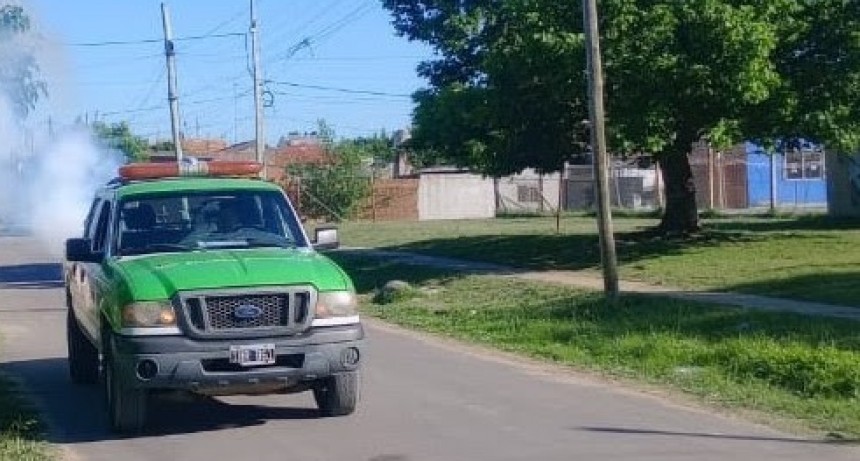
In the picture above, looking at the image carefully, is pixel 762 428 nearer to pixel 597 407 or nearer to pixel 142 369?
pixel 597 407

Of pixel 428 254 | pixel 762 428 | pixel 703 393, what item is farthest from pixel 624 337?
pixel 428 254

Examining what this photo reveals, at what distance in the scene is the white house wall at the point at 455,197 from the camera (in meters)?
65.4

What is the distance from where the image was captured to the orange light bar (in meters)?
13.3

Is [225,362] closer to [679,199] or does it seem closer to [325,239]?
[325,239]

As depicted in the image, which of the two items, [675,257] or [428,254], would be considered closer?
[675,257]

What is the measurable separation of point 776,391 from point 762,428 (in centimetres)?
214

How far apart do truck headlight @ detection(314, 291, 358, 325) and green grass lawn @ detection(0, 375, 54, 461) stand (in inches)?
87.4

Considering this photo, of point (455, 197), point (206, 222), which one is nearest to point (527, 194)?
point (455, 197)

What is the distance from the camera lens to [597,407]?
488 inches

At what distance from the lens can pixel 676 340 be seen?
16297 mm

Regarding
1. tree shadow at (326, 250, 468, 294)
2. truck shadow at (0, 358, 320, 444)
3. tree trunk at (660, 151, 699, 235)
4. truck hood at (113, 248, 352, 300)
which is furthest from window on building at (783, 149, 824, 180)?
truck hood at (113, 248, 352, 300)

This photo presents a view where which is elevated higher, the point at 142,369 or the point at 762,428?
the point at 142,369

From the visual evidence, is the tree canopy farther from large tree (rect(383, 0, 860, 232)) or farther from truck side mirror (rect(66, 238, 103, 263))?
truck side mirror (rect(66, 238, 103, 263))

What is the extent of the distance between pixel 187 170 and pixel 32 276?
21009 millimetres
